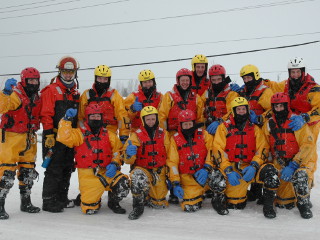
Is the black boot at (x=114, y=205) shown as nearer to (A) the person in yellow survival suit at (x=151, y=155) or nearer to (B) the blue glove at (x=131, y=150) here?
(A) the person in yellow survival suit at (x=151, y=155)

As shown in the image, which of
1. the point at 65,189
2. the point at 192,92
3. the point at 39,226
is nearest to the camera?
the point at 39,226

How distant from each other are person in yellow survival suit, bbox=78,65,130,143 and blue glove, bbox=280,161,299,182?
2.90 metres

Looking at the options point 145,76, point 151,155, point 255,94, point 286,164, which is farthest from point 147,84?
point 286,164

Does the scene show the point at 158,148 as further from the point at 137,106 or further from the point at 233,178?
the point at 233,178

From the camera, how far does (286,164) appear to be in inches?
229

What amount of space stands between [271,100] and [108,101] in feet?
10.0

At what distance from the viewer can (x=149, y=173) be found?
6.05 metres

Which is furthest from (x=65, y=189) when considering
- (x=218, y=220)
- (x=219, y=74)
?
(x=219, y=74)

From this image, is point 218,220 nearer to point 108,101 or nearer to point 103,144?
point 103,144

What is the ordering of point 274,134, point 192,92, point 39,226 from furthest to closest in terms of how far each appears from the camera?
point 192,92 < point 274,134 < point 39,226

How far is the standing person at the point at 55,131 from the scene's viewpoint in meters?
5.96

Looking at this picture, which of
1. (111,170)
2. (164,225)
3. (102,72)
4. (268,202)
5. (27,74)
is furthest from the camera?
(102,72)

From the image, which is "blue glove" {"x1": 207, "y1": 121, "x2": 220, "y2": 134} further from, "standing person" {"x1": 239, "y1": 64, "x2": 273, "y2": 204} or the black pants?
the black pants

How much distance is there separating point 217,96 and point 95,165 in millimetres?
2786
